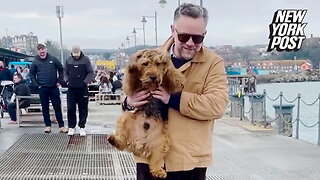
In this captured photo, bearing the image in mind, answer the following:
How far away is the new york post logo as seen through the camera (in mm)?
17141

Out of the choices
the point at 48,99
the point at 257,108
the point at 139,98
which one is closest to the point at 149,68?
the point at 139,98

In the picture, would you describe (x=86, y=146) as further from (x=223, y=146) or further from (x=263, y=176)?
(x=263, y=176)

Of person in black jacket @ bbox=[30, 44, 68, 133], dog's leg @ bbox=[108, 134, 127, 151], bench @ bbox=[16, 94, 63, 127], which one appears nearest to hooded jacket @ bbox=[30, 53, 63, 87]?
person in black jacket @ bbox=[30, 44, 68, 133]

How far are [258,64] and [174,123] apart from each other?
97.3ft

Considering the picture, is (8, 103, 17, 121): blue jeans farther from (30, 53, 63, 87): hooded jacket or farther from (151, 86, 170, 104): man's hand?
(151, 86, 170, 104): man's hand

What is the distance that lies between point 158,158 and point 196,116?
0.31 meters

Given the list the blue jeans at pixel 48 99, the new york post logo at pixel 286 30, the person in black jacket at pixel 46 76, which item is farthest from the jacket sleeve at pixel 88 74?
the new york post logo at pixel 286 30

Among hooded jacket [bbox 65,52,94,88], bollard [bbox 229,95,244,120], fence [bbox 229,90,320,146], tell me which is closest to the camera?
hooded jacket [bbox 65,52,94,88]

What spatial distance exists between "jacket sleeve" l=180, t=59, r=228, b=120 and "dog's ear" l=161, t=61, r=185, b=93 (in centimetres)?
5

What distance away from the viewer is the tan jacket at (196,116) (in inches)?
101

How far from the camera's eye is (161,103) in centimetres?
256

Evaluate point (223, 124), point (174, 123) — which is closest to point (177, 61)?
point (174, 123)

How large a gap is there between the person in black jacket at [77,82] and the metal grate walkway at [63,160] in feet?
1.33

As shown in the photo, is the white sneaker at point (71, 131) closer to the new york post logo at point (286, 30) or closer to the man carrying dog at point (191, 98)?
the man carrying dog at point (191, 98)
